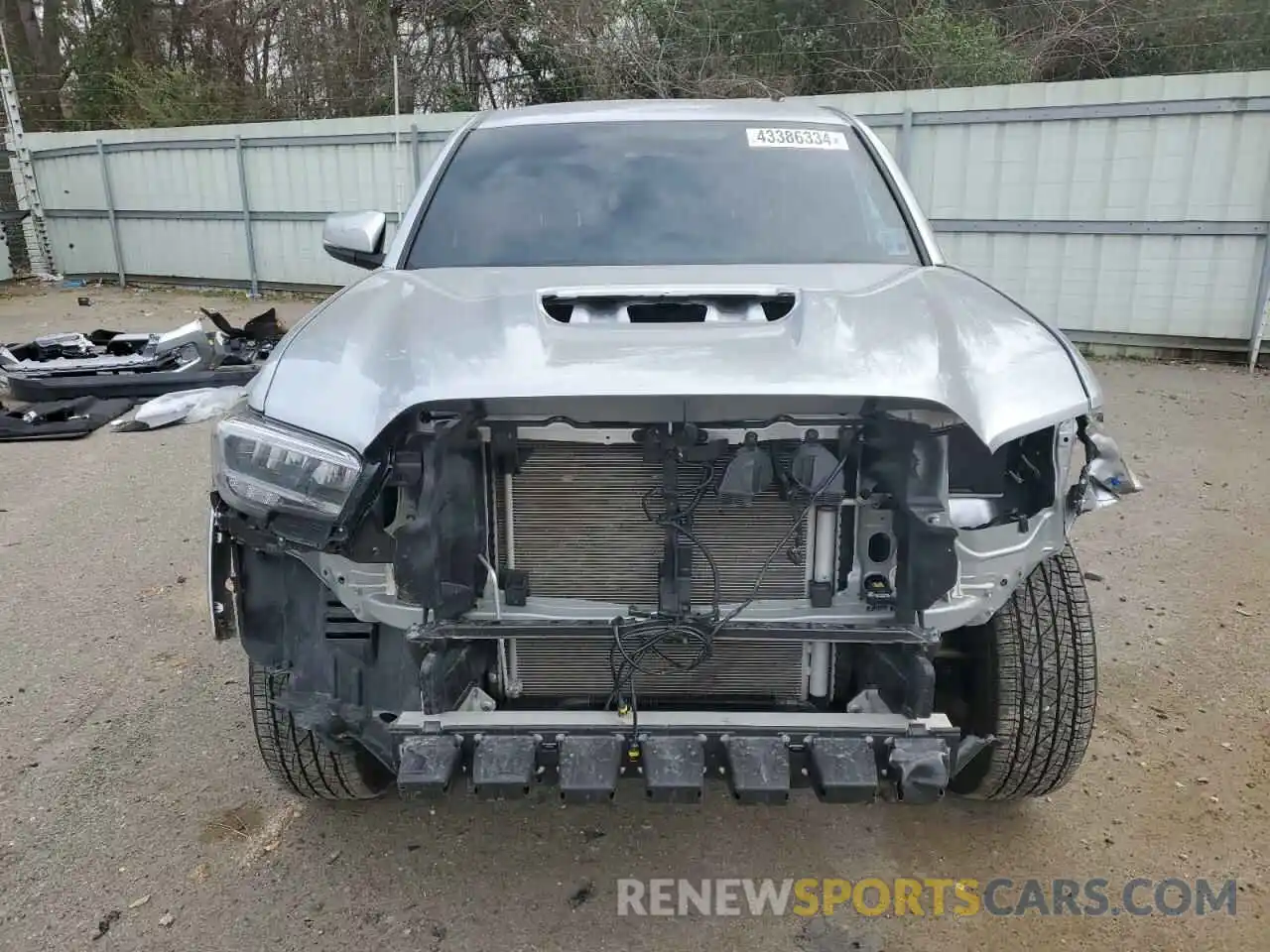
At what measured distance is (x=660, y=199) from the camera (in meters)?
3.16

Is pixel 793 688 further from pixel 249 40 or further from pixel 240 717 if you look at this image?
pixel 249 40

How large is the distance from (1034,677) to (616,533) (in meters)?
1.07

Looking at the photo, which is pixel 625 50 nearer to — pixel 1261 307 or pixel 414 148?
pixel 414 148

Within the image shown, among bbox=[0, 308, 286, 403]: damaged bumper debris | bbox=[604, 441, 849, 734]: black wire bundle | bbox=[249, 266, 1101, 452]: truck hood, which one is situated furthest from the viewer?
bbox=[0, 308, 286, 403]: damaged bumper debris

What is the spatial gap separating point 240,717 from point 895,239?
2712 millimetres

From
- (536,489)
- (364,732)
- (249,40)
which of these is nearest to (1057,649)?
(536,489)

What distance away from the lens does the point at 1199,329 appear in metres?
8.38

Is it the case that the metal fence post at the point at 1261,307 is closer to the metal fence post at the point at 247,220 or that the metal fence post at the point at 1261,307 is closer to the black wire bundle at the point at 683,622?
the black wire bundle at the point at 683,622

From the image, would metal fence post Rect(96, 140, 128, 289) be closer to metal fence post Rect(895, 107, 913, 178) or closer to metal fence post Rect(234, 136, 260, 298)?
metal fence post Rect(234, 136, 260, 298)

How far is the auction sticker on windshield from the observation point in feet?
11.0

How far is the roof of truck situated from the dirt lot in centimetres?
232

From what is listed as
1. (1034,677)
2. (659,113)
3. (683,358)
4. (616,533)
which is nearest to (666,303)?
(683,358)

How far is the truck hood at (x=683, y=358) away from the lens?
190 cm
